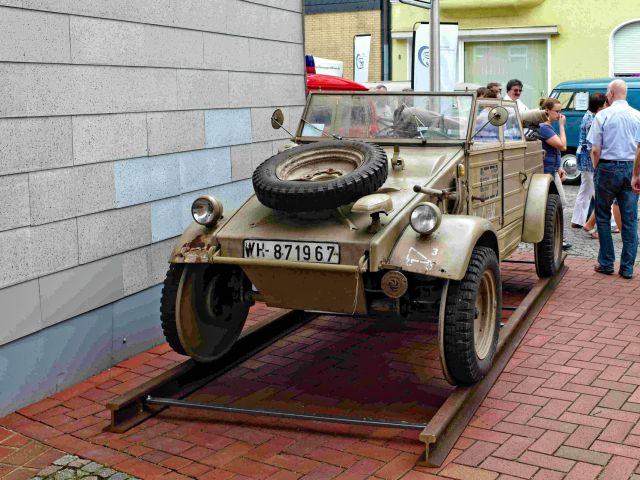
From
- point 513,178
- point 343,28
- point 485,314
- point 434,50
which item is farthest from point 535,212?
point 343,28

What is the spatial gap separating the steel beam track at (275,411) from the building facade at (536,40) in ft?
65.3

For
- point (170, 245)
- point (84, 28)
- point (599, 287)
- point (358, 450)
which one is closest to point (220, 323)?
point (170, 245)

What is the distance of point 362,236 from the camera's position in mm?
5168

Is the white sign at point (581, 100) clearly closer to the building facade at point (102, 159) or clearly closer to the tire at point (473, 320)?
the building facade at point (102, 159)

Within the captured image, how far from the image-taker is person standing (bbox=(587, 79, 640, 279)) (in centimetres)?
871

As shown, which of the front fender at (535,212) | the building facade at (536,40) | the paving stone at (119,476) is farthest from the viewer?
the building facade at (536,40)

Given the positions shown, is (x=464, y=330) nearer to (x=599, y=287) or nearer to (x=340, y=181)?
(x=340, y=181)

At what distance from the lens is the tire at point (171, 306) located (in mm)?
5703

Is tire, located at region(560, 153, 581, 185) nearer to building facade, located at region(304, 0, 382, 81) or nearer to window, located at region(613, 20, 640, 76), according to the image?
window, located at region(613, 20, 640, 76)

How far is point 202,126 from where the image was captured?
24.4 feet

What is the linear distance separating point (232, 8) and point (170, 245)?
7.34 feet

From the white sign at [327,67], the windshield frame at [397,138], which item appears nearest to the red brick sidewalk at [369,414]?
the windshield frame at [397,138]

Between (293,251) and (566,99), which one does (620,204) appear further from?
(566,99)

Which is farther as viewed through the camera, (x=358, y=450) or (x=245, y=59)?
(x=245, y=59)
